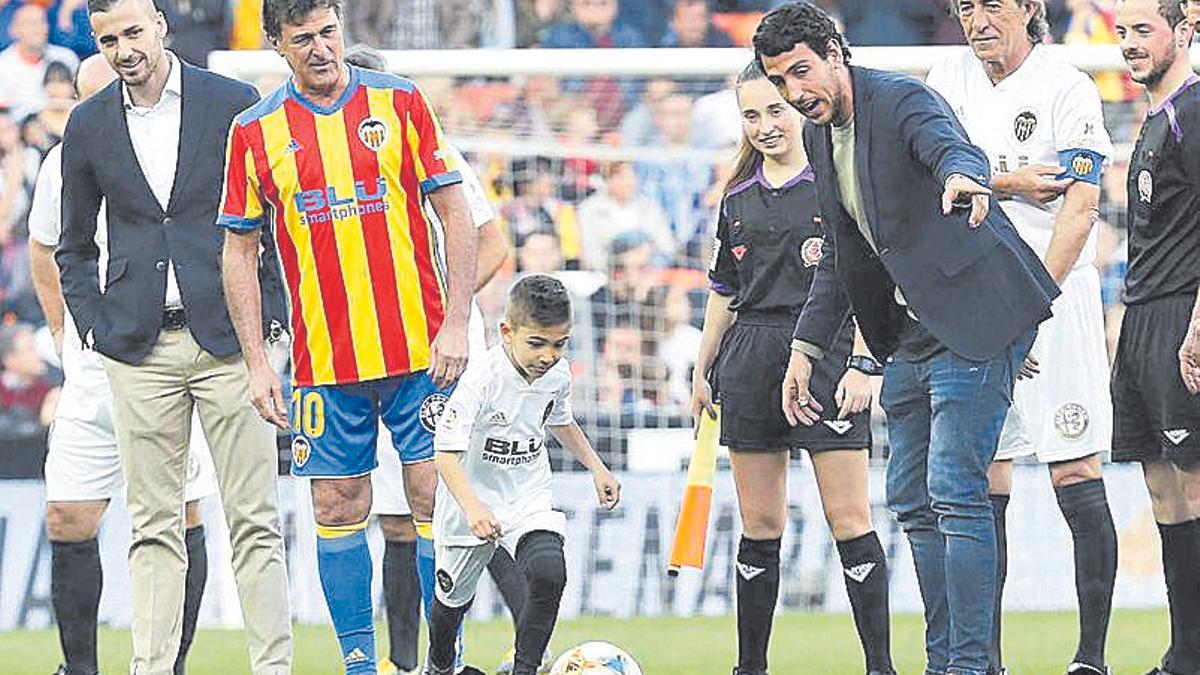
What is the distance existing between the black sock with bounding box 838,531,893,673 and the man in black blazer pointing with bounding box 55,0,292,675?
6.20 feet

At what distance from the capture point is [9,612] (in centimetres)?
1054

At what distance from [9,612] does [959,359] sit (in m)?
6.14

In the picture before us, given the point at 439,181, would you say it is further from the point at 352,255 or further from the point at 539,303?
the point at 539,303

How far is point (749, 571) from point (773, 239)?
1127 millimetres

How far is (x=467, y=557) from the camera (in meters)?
6.92

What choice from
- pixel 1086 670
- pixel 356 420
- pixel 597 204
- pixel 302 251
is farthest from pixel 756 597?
pixel 597 204

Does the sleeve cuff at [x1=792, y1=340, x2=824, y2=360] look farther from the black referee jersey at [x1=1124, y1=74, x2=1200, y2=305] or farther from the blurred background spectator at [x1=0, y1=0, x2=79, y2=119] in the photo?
the blurred background spectator at [x1=0, y1=0, x2=79, y2=119]

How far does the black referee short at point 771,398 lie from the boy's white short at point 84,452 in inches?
84.0

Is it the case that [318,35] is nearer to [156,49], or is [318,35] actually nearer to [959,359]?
[156,49]

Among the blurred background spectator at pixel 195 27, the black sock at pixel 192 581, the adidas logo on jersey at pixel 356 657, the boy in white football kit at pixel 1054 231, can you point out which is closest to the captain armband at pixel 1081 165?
the boy in white football kit at pixel 1054 231

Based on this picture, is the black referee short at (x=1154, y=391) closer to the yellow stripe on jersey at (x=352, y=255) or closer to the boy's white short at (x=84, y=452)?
the yellow stripe on jersey at (x=352, y=255)

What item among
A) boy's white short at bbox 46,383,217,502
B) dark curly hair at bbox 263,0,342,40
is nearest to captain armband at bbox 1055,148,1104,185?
dark curly hair at bbox 263,0,342,40

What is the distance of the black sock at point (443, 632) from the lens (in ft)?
23.0

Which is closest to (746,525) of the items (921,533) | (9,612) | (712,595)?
Result: (921,533)
